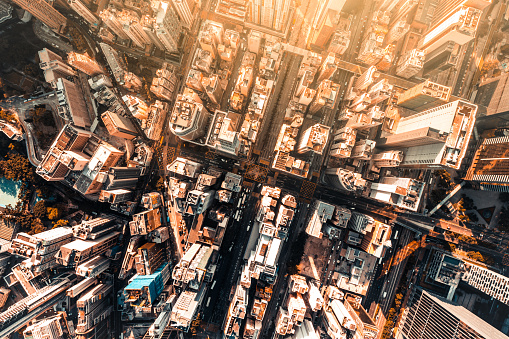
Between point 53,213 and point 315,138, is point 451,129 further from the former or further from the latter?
point 53,213

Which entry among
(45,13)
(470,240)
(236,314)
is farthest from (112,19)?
(470,240)

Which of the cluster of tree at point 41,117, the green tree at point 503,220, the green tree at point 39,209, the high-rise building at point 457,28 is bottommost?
the green tree at point 39,209

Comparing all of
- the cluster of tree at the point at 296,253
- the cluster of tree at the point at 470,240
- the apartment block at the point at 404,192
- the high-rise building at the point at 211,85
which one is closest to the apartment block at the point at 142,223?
the high-rise building at the point at 211,85

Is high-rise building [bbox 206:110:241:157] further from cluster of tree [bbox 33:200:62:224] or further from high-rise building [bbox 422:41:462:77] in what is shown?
high-rise building [bbox 422:41:462:77]

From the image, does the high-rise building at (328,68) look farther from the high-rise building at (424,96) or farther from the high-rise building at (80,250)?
the high-rise building at (80,250)

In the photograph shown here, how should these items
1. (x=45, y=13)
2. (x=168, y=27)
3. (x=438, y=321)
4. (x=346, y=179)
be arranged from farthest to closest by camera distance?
(x=45, y=13), (x=438, y=321), (x=168, y=27), (x=346, y=179)

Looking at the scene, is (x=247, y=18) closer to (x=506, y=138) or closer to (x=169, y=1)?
(x=169, y=1)

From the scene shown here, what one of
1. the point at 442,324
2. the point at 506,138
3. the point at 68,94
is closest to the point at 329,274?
the point at 442,324
